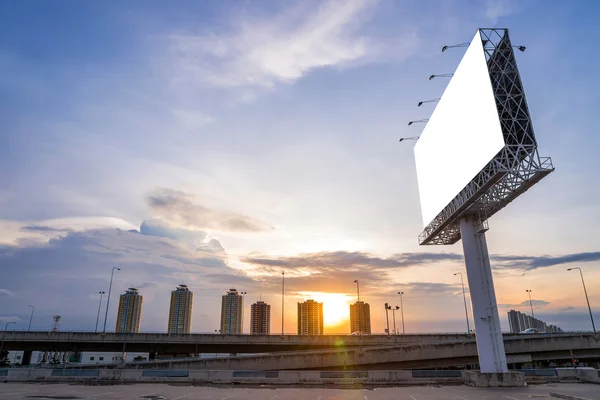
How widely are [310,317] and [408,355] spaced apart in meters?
123

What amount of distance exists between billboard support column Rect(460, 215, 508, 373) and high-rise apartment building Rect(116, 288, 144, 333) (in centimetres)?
16041

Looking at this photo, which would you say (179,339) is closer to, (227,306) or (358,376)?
(358,376)

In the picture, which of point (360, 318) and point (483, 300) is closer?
point (483, 300)

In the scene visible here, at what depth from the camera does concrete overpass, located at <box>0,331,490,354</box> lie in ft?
247

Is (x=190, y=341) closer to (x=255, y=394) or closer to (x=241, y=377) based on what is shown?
(x=241, y=377)

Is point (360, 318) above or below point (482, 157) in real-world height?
below

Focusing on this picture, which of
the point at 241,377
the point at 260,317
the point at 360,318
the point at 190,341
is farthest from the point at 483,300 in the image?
the point at 260,317

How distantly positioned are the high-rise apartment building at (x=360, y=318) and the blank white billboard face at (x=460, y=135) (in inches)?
5649

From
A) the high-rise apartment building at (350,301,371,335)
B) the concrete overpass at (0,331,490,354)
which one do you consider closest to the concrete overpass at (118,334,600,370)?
the concrete overpass at (0,331,490,354)

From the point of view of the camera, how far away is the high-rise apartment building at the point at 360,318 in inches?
7096

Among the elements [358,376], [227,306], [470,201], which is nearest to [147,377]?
[358,376]

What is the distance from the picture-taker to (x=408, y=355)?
61.9 meters

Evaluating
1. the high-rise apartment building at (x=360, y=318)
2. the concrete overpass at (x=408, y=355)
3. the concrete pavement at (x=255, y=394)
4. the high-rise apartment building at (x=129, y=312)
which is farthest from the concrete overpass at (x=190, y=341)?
the high-rise apartment building at (x=360, y=318)

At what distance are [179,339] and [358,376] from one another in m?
48.5
